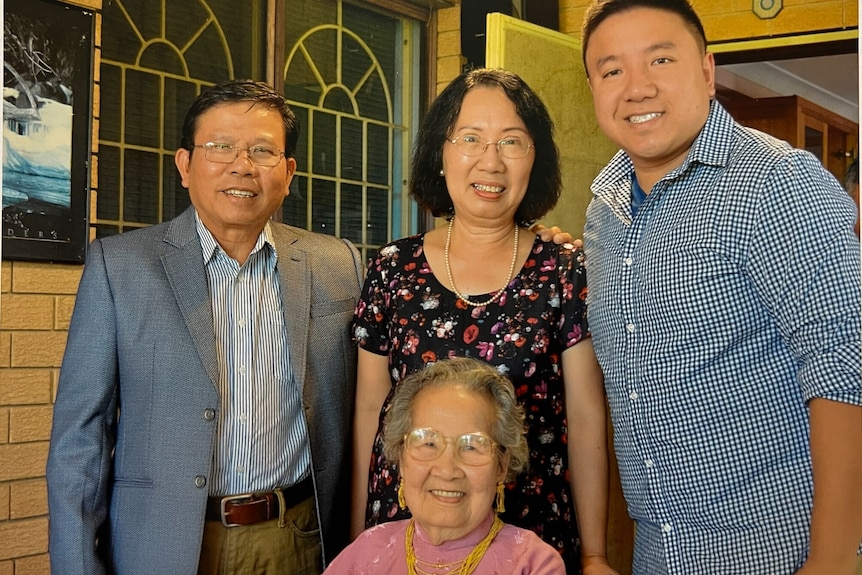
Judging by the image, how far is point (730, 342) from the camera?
1619 mm

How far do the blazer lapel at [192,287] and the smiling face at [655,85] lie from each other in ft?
3.02

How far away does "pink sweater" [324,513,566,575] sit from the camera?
1.82 m

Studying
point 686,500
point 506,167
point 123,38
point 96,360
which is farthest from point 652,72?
point 123,38

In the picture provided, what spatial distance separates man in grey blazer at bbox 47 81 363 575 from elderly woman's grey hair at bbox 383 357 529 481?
0.35 meters

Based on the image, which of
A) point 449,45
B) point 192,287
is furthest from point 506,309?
point 449,45

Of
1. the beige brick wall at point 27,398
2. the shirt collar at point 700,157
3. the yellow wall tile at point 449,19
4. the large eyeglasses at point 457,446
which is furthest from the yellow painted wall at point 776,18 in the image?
the beige brick wall at point 27,398

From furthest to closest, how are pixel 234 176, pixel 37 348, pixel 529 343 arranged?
pixel 37 348 < pixel 234 176 < pixel 529 343

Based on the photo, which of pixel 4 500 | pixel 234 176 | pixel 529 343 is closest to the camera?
pixel 529 343

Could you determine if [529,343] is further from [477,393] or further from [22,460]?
[22,460]

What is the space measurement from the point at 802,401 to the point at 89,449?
4.45 ft

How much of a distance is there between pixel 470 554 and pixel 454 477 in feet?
0.50

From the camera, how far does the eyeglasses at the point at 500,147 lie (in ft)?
6.83

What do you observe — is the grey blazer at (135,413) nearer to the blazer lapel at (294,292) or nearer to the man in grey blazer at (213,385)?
the man in grey blazer at (213,385)

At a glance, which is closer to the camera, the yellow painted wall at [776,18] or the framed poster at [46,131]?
the framed poster at [46,131]
